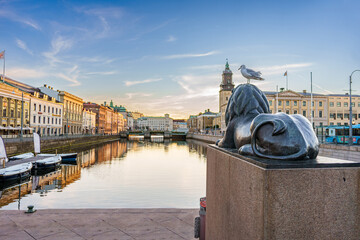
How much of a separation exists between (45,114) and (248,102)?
6175 centimetres

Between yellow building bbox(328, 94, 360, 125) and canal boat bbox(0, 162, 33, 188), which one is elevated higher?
yellow building bbox(328, 94, 360, 125)

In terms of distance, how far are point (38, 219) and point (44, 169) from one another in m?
20.0

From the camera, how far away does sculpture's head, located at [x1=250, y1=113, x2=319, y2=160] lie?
297cm

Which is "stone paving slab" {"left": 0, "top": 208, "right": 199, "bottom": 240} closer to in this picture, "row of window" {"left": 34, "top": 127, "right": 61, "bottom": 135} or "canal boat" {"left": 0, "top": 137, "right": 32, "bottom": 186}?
"canal boat" {"left": 0, "top": 137, "right": 32, "bottom": 186}

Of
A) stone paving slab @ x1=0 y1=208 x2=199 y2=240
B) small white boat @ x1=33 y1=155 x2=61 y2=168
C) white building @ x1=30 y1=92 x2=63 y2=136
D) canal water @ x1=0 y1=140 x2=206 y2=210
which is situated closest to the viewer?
stone paving slab @ x1=0 y1=208 x2=199 y2=240

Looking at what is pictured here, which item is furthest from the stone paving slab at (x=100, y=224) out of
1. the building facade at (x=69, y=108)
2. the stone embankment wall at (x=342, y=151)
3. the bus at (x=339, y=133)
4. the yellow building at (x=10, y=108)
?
the building facade at (x=69, y=108)

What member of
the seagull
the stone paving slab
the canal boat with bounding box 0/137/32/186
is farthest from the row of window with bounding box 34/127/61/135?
the seagull

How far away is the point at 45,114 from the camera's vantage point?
58.2 meters

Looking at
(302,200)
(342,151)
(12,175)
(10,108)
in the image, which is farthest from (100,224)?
(10,108)

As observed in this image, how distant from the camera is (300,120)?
3311mm

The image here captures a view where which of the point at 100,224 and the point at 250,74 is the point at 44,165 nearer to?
the point at 100,224

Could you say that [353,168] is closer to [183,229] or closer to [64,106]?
[183,229]

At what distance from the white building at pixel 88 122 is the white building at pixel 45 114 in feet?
70.4

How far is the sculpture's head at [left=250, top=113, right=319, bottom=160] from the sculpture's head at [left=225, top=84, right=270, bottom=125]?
4.24 feet
